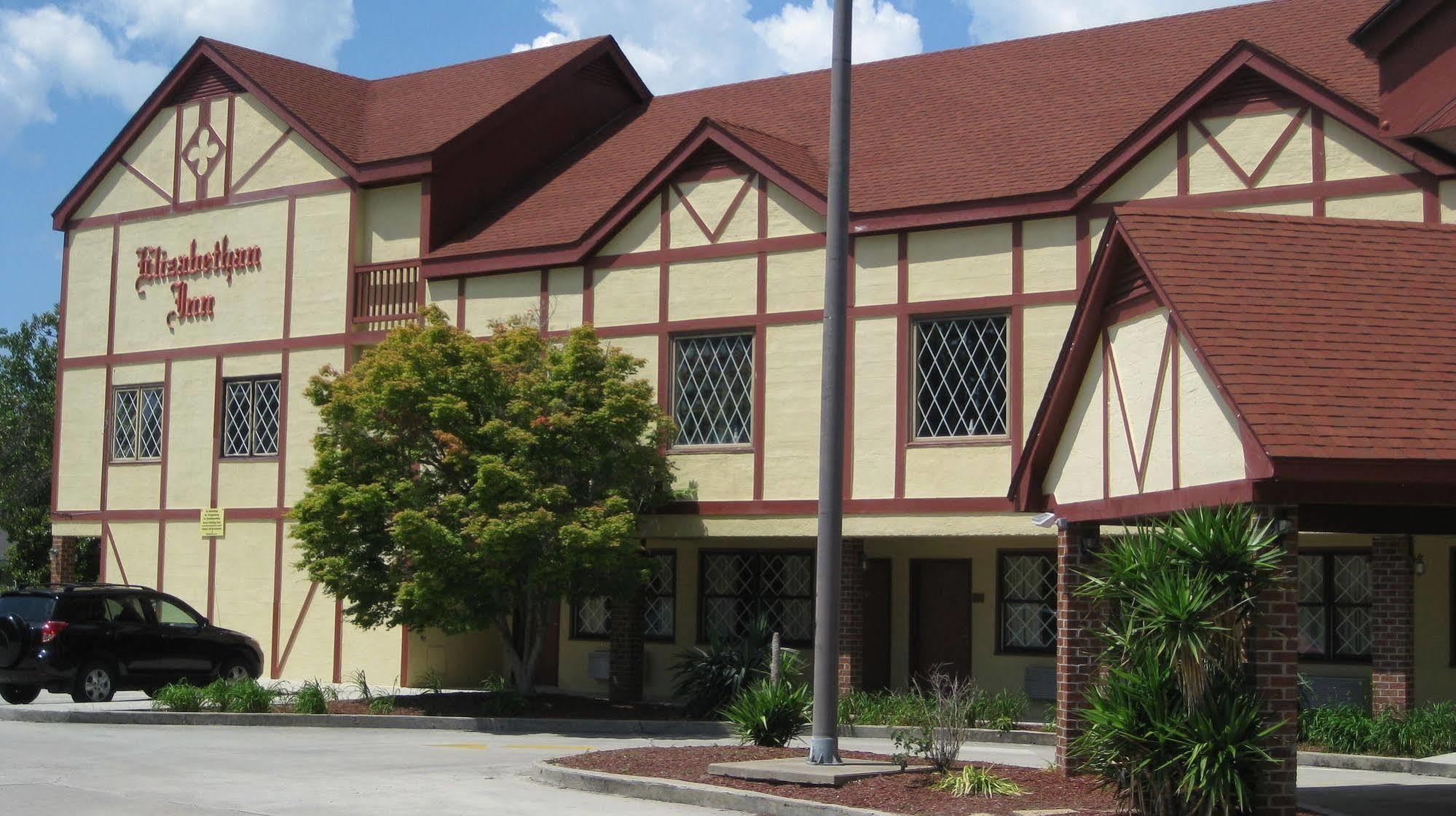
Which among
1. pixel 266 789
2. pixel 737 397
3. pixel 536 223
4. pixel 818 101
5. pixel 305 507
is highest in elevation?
pixel 818 101

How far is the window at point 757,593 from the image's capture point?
2545cm

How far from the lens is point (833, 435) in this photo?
1430cm

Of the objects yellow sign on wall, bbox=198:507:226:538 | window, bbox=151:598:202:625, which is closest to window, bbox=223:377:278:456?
yellow sign on wall, bbox=198:507:226:538

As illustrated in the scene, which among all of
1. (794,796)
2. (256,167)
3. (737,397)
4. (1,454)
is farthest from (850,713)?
(1,454)

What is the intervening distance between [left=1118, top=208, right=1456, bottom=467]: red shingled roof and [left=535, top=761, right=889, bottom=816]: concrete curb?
12.9 ft

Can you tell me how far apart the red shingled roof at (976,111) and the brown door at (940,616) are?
5270mm

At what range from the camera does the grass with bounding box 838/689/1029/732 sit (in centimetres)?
2064

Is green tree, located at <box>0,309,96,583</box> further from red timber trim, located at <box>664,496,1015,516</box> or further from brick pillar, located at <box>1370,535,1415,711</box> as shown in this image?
brick pillar, located at <box>1370,535,1415,711</box>

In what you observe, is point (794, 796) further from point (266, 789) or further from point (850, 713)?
point (850, 713)

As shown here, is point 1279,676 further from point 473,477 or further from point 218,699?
point 218,699

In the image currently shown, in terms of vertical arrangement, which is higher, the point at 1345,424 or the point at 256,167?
the point at 256,167

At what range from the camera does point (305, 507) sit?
22094 millimetres

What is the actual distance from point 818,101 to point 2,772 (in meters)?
17.3

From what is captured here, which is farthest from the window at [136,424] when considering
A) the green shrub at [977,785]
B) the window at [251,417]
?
the green shrub at [977,785]
